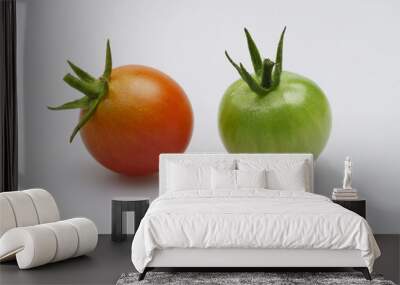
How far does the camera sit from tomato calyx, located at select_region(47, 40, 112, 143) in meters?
6.20

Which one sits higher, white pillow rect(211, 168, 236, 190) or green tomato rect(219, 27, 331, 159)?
green tomato rect(219, 27, 331, 159)

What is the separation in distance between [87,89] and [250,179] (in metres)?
1.64

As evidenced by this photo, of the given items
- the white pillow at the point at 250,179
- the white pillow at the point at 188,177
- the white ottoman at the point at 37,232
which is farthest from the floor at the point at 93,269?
the white pillow at the point at 250,179

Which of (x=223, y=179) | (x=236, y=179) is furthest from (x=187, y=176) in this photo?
(x=236, y=179)

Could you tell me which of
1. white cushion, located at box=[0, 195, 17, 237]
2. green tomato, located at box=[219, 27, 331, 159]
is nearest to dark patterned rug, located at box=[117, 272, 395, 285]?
white cushion, located at box=[0, 195, 17, 237]

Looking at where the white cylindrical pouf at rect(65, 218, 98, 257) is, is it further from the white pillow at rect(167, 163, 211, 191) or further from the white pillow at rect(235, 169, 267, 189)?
the white pillow at rect(235, 169, 267, 189)

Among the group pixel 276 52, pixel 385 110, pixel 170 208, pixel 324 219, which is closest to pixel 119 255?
pixel 170 208

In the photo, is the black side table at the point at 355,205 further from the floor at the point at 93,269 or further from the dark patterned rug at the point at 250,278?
the dark patterned rug at the point at 250,278

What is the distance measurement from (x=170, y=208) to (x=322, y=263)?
108 cm

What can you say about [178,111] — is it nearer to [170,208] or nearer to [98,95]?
[98,95]

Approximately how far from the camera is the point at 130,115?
6.09m

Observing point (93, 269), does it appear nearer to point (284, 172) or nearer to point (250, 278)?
point (250, 278)

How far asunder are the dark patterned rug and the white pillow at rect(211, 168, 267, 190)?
1.26m

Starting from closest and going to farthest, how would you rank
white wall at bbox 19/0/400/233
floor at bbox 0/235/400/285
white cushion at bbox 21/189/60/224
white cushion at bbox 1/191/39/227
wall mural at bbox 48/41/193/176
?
floor at bbox 0/235/400/285
white cushion at bbox 1/191/39/227
white cushion at bbox 21/189/60/224
wall mural at bbox 48/41/193/176
white wall at bbox 19/0/400/233
